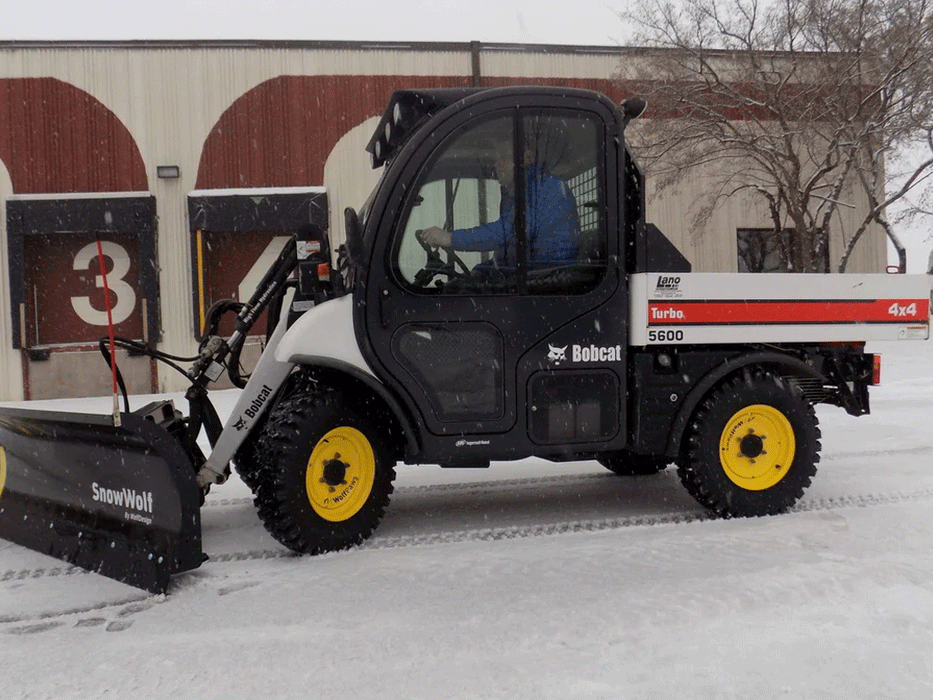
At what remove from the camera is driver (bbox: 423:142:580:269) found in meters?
3.99

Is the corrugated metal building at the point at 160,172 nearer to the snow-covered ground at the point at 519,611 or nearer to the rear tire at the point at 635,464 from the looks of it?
the rear tire at the point at 635,464

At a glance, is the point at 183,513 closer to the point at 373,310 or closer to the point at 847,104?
the point at 373,310

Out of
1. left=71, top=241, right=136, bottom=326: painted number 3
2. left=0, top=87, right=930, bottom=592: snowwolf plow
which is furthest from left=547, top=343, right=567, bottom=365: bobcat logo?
left=71, top=241, right=136, bottom=326: painted number 3

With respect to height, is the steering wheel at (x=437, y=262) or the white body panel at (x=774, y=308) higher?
the steering wheel at (x=437, y=262)

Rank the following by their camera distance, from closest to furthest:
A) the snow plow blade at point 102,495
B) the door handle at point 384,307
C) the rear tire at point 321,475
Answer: the snow plow blade at point 102,495, the rear tire at point 321,475, the door handle at point 384,307

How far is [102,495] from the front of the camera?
367 centimetres

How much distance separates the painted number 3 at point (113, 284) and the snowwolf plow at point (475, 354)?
10.0 m

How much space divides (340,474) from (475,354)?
0.90m

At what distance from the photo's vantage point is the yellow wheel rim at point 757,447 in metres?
4.43

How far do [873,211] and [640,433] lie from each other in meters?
12.8

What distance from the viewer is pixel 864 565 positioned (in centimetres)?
351

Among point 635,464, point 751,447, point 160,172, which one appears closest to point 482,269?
point 751,447

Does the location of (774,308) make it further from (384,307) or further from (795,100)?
(795,100)

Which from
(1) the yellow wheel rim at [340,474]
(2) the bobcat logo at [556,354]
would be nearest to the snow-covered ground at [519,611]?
(1) the yellow wheel rim at [340,474]
